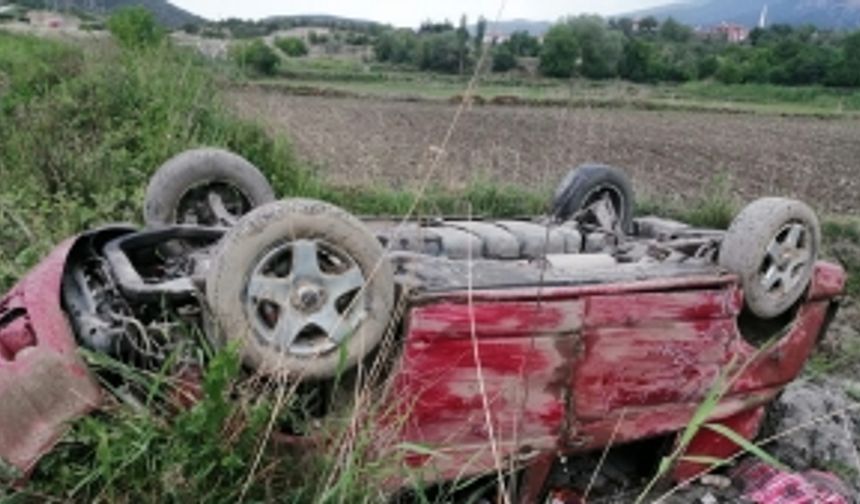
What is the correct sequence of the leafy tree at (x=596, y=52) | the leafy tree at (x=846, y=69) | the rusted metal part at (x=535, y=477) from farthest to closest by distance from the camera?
the leafy tree at (x=846, y=69) → the leafy tree at (x=596, y=52) → the rusted metal part at (x=535, y=477)

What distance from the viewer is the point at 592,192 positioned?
547cm

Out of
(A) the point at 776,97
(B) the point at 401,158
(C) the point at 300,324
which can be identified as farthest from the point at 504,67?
(A) the point at 776,97

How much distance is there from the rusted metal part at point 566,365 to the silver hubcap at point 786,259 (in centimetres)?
21

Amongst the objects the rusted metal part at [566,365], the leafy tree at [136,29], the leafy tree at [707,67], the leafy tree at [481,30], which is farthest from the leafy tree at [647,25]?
the leafy tree at [481,30]

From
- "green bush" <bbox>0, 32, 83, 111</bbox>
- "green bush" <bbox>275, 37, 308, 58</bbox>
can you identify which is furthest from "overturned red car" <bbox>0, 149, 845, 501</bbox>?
"green bush" <bbox>275, 37, 308, 58</bbox>

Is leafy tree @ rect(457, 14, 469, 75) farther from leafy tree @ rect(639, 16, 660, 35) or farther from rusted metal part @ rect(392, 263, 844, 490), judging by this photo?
leafy tree @ rect(639, 16, 660, 35)

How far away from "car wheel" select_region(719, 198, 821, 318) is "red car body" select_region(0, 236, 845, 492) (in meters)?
0.10

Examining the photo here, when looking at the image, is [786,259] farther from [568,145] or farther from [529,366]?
[568,145]

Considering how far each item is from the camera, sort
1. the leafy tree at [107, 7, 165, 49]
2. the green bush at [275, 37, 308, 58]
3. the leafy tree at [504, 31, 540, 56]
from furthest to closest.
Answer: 1. the green bush at [275, 37, 308, 58]
2. the leafy tree at [107, 7, 165, 49]
3. the leafy tree at [504, 31, 540, 56]

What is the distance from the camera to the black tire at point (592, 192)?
17.8 ft

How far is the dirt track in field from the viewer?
13.9 meters

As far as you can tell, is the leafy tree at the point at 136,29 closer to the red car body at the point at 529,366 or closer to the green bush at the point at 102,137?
the green bush at the point at 102,137

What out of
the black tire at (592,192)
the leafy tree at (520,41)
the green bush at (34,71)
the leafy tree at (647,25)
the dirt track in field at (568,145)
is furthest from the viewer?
the leafy tree at (647,25)

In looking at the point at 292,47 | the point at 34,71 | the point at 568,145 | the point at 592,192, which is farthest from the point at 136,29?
the point at 292,47
